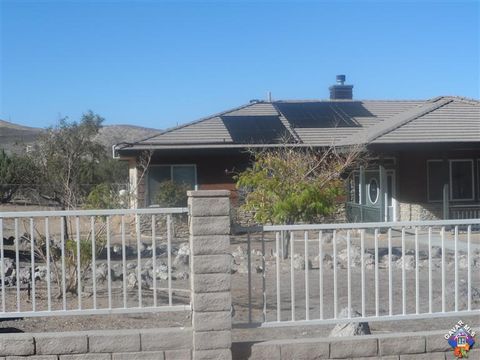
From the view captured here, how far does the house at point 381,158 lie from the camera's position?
70.1 feet

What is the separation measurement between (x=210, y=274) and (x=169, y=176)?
17456 mm

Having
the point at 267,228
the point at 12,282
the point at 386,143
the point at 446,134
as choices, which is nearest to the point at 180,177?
the point at 386,143

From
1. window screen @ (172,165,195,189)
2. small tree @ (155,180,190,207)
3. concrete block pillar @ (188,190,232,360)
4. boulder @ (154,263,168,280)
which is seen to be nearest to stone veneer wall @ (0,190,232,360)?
concrete block pillar @ (188,190,232,360)

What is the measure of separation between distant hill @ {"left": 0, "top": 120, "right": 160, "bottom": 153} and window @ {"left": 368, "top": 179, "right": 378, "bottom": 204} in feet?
54.6

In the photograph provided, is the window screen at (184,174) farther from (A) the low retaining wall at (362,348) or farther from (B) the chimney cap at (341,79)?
(A) the low retaining wall at (362,348)

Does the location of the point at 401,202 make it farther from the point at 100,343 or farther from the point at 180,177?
the point at 100,343

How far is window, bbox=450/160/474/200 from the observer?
22594mm

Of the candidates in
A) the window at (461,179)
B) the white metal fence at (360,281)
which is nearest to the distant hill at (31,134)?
the window at (461,179)

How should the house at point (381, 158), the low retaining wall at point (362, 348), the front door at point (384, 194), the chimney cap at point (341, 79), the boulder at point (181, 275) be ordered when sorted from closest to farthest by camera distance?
the low retaining wall at point (362, 348), the boulder at point (181, 275), the house at point (381, 158), the front door at point (384, 194), the chimney cap at point (341, 79)

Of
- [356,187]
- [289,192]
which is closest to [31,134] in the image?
[356,187]

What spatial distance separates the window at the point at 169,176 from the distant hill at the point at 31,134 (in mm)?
12802

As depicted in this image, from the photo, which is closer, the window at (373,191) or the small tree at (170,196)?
the small tree at (170,196)

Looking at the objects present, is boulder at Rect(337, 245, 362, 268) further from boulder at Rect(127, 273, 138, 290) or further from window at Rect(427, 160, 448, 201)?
window at Rect(427, 160, 448, 201)

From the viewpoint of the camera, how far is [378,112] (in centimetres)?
2691
